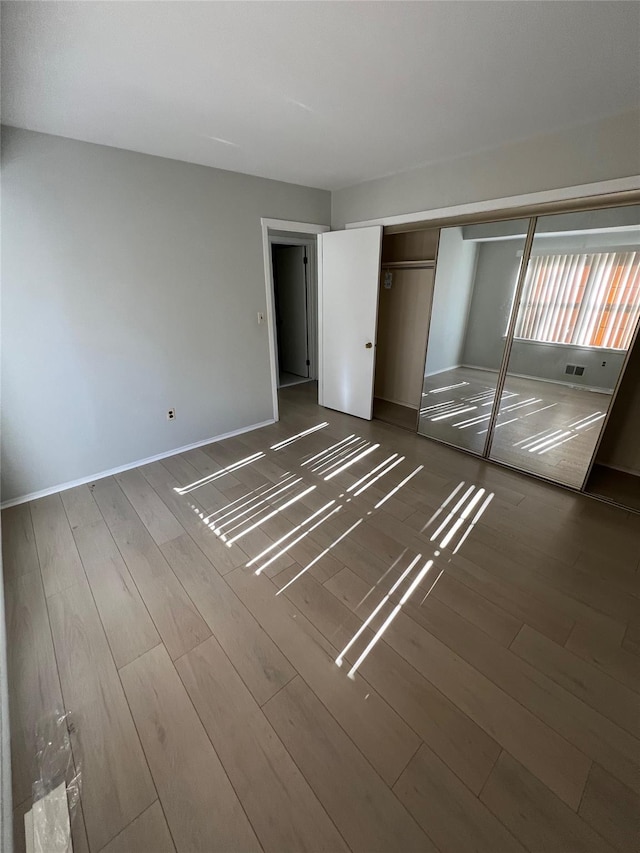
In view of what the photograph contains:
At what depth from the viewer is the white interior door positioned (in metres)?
3.43

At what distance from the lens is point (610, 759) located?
1174mm

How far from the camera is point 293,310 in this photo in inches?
215

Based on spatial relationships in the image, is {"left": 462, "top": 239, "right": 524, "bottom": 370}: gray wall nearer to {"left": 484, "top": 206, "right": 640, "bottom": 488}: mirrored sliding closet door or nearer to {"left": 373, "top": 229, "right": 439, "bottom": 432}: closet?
{"left": 484, "top": 206, "right": 640, "bottom": 488}: mirrored sliding closet door

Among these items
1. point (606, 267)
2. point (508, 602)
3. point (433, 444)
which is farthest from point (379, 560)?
point (606, 267)

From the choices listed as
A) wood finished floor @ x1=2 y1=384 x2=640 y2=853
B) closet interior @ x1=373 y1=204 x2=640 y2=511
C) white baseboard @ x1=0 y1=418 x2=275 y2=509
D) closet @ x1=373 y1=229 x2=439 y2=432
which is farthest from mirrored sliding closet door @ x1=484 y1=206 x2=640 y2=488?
white baseboard @ x1=0 y1=418 x2=275 y2=509

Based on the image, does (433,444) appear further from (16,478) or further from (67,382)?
(16,478)

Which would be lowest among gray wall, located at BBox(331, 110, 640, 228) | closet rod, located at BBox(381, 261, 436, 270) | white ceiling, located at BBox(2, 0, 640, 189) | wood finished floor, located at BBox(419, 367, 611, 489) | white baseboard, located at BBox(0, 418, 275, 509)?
white baseboard, located at BBox(0, 418, 275, 509)

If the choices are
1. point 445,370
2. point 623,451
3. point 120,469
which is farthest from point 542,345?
point 120,469

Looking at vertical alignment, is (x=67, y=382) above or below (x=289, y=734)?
above

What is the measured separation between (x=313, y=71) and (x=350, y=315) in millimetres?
2256

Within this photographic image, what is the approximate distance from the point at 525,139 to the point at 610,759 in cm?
339

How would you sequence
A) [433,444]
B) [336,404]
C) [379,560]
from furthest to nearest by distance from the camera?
1. [336,404]
2. [433,444]
3. [379,560]

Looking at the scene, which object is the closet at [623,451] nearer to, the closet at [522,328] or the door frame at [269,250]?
the closet at [522,328]

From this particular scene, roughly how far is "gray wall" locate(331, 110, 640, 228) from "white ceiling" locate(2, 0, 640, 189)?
106mm
